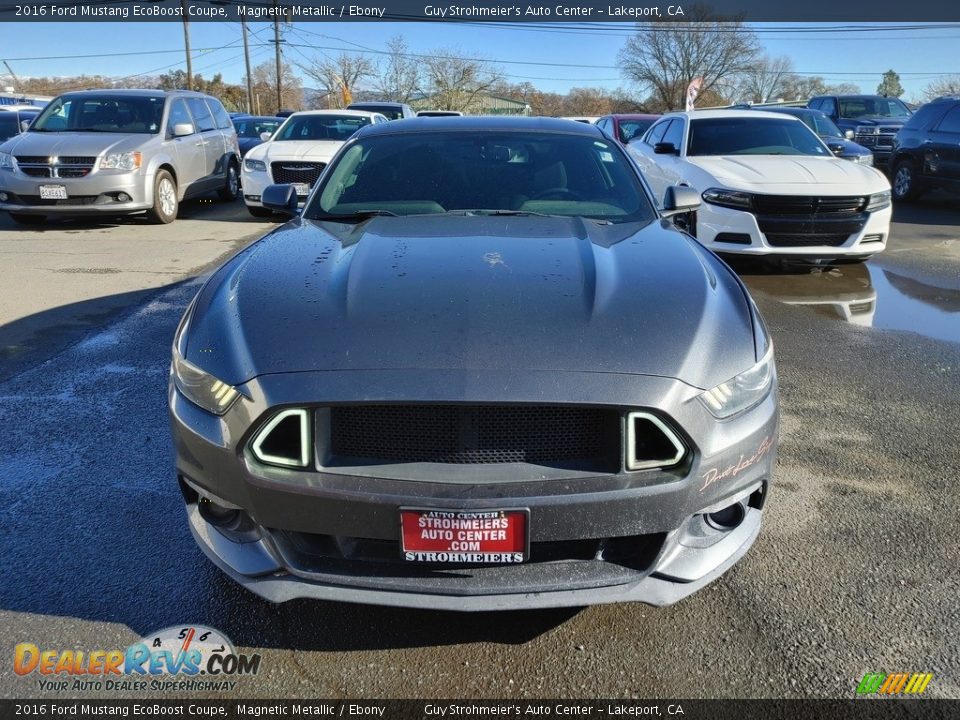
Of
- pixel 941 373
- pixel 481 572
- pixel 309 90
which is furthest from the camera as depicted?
pixel 309 90

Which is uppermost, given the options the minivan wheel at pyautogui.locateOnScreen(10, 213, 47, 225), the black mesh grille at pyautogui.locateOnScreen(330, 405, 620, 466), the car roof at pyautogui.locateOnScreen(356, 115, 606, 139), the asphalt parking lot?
the car roof at pyautogui.locateOnScreen(356, 115, 606, 139)

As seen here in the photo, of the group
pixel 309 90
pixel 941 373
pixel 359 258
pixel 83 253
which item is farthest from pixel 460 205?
pixel 309 90

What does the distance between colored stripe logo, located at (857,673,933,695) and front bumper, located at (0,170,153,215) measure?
399 inches

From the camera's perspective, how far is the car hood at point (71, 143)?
960 centimetres

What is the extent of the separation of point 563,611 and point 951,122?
42.9 feet

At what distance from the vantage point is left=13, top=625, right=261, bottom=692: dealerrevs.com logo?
2.16 meters

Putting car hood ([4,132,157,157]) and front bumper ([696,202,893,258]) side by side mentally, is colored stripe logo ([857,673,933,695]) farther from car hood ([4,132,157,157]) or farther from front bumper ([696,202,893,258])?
car hood ([4,132,157,157])

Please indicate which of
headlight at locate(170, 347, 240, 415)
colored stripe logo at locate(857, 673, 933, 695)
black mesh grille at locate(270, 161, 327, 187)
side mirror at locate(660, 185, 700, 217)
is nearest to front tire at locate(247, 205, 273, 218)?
black mesh grille at locate(270, 161, 327, 187)

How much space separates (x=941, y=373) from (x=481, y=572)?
3.99 metres

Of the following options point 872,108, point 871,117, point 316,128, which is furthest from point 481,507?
point 872,108

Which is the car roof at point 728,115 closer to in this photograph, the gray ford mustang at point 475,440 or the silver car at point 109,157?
the silver car at point 109,157

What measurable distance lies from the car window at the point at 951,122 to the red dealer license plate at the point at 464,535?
13.2 m

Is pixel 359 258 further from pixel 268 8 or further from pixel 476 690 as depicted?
pixel 268 8

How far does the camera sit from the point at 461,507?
190 centimetres
